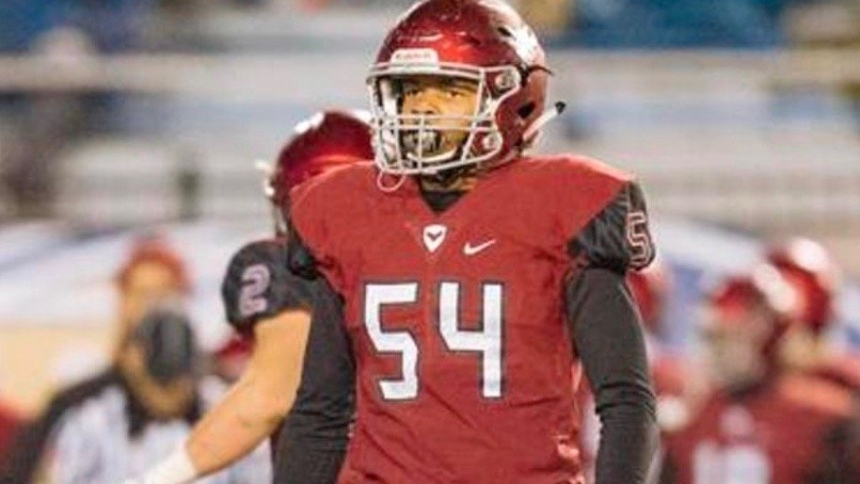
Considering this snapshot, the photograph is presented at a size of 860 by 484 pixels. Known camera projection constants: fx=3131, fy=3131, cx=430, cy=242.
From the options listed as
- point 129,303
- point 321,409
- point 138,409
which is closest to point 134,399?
point 138,409

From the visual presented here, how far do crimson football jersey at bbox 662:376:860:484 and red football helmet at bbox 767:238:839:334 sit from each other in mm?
212

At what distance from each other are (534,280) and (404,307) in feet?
0.56

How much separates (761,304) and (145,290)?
64.1 inches

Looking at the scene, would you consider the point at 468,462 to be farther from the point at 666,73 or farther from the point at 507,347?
the point at 666,73

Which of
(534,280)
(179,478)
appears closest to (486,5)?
(534,280)

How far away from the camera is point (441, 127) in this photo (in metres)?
3.90

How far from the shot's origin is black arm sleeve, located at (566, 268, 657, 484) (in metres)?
3.82

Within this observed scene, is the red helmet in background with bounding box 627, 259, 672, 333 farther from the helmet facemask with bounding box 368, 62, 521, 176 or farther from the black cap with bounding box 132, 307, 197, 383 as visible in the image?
the helmet facemask with bounding box 368, 62, 521, 176

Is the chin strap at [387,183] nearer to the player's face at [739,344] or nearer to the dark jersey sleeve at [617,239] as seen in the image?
the dark jersey sleeve at [617,239]

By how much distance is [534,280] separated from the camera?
3.86m

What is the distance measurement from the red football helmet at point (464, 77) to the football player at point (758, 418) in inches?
156

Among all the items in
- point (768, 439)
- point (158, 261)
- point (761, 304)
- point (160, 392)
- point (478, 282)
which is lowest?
point (768, 439)

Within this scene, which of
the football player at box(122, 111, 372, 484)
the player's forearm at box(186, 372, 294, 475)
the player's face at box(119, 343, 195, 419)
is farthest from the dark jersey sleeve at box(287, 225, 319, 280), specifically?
the player's face at box(119, 343, 195, 419)

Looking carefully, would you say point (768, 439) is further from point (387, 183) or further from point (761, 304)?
point (387, 183)
